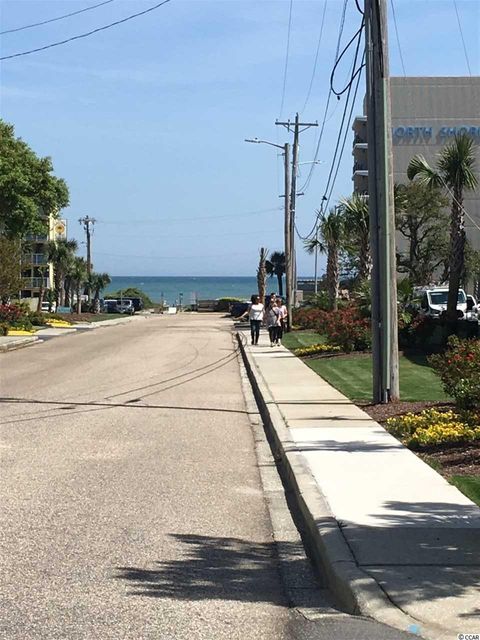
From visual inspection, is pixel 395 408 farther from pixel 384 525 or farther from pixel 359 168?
pixel 359 168

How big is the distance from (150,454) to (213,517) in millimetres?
3306

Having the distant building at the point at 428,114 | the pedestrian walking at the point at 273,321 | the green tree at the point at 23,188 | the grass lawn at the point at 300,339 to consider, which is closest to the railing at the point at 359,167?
the distant building at the point at 428,114

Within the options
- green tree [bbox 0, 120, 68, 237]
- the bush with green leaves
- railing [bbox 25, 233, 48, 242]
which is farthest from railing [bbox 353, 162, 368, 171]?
the bush with green leaves

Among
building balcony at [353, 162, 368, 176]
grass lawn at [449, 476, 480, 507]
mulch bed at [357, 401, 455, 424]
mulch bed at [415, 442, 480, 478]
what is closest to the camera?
grass lawn at [449, 476, 480, 507]

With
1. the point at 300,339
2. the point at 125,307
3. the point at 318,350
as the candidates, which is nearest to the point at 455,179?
the point at 318,350

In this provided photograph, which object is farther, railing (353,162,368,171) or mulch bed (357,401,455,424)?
railing (353,162,368,171)

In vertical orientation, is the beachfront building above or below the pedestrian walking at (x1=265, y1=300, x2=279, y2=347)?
above

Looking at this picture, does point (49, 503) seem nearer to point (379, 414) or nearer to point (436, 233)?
point (379, 414)

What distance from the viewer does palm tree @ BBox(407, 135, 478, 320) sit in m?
24.2

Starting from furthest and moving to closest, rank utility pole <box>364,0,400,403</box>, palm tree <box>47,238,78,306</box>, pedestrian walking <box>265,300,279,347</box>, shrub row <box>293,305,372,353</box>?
palm tree <box>47,238,78,306</box> < pedestrian walking <box>265,300,279,347</box> < shrub row <box>293,305,372,353</box> < utility pole <box>364,0,400,403</box>

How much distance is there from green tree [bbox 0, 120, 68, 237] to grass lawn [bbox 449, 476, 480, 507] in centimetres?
3374

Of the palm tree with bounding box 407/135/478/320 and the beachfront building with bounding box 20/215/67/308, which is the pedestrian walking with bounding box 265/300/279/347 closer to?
the palm tree with bounding box 407/135/478/320

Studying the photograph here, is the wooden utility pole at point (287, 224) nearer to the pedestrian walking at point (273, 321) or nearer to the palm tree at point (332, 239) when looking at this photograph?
the palm tree at point (332, 239)

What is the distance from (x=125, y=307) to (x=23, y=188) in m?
45.3
